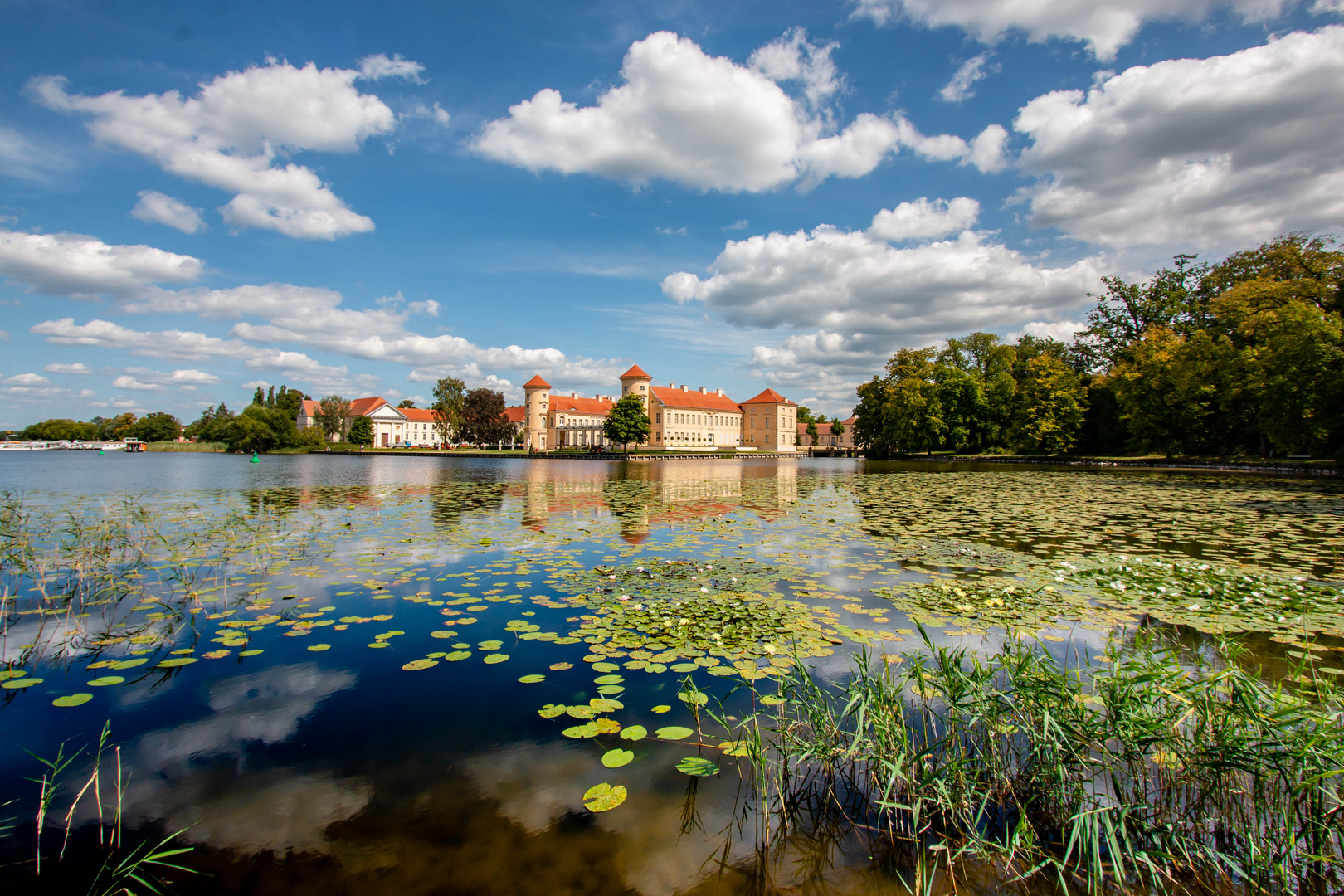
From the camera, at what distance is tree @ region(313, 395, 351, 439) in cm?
8381

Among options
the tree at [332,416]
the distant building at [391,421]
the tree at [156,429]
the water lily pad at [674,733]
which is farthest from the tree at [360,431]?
the water lily pad at [674,733]

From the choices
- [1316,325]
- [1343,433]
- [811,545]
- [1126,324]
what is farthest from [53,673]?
[1126,324]

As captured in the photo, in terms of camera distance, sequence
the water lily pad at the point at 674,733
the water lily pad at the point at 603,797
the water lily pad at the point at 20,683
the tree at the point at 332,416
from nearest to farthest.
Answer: the water lily pad at the point at 603,797 < the water lily pad at the point at 674,733 < the water lily pad at the point at 20,683 < the tree at the point at 332,416

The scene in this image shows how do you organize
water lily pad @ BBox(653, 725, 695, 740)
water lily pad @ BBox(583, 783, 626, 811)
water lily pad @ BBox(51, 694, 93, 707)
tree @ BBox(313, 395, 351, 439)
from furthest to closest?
tree @ BBox(313, 395, 351, 439)
water lily pad @ BBox(51, 694, 93, 707)
water lily pad @ BBox(653, 725, 695, 740)
water lily pad @ BBox(583, 783, 626, 811)

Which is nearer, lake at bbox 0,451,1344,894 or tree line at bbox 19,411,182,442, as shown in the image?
lake at bbox 0,451,1344,894

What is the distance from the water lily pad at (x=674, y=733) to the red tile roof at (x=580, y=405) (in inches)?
3630

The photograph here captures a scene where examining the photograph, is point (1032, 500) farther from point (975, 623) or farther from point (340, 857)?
point (340, 857)

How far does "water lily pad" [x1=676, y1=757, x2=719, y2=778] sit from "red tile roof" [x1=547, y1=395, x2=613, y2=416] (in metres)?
92.5

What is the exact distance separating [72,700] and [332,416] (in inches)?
3626

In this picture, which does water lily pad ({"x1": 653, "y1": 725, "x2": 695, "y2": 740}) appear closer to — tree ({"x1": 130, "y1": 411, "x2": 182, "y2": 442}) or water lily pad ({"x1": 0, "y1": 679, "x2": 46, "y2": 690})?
water lily pad ({"x1": 0, "y1": 679, "x2": 46, "y2": 690})

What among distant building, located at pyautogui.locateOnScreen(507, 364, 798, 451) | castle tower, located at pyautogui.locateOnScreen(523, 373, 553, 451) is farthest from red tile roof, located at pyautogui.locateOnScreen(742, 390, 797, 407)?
castle tower, located at pyautogui.locateOnScreen(523, 373, 553, 451)

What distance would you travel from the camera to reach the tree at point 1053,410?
152 ft

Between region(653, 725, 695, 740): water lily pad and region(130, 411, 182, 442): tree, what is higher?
region(130, 411, 182, 442): tree

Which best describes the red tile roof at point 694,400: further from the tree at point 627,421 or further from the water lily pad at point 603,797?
the water lily pad at point 603,797
